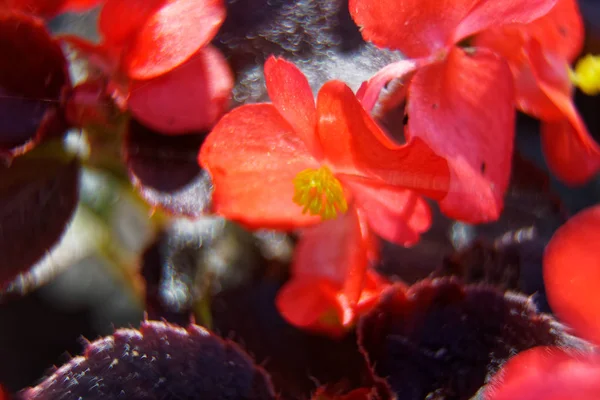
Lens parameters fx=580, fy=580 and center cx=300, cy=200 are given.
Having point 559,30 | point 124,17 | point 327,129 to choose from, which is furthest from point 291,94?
point 559,30

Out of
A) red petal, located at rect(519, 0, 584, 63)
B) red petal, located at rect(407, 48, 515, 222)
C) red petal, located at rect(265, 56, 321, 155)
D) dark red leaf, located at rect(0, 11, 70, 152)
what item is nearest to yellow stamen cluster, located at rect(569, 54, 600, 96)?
red petal, located at rect(519, 0, 584, 63)

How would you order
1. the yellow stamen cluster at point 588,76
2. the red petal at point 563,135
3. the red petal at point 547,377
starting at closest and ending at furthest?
the red petal at point 547,377 → the red petal at point 563,135 → the yellow stamen cluster at point 588,76

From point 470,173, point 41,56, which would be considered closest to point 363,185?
point 470,173

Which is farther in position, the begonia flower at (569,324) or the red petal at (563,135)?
the red petal at (563,135)

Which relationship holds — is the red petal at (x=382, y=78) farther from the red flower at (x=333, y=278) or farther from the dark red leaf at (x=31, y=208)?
the dark red leaf at (x=31, y=208)

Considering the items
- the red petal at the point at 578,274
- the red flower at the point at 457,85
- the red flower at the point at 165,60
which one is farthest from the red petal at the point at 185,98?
the red petal at the point at 578,274

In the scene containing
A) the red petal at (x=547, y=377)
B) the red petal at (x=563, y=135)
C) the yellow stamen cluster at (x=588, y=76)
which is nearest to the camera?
the red petal at (x=547, y=377)

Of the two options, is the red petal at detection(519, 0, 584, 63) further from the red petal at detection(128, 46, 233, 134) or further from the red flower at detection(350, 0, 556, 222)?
the red petal at detection(128, 46, 233, 134)

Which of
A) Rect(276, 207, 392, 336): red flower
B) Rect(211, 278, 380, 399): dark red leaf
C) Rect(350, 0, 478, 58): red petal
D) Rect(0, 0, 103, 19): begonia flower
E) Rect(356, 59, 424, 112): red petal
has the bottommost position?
Rect(211, 278, 380, 399): dark red leaf

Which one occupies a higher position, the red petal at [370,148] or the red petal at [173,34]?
the red petal at [173,34]
